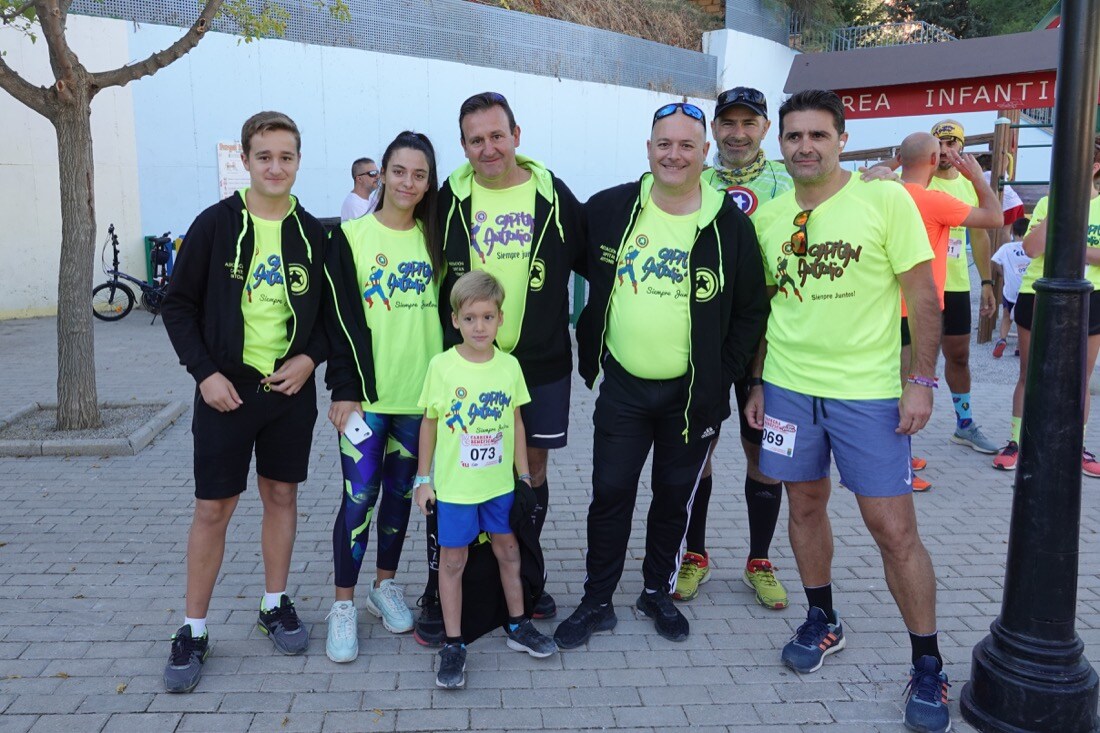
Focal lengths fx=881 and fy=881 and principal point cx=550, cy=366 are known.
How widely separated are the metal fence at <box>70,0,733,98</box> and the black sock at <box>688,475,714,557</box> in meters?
10.6

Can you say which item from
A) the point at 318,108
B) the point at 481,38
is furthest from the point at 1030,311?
the point at 481,38

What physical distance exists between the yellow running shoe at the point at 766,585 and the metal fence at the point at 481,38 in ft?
35.8

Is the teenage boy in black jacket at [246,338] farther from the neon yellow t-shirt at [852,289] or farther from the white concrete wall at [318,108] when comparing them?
the white concrete wall at [318,108]

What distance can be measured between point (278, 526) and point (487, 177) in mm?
1654

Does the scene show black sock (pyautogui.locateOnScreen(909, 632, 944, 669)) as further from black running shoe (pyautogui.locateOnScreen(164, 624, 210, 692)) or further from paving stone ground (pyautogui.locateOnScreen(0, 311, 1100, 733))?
black running shoe (pyautogui.locateOnScreen(164, 624, 210, 692))

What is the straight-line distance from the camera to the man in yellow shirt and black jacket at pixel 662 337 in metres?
3.41

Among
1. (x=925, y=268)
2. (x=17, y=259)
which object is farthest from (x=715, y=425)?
(x=17, y=259)

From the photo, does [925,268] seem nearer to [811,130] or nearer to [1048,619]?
[811,130]

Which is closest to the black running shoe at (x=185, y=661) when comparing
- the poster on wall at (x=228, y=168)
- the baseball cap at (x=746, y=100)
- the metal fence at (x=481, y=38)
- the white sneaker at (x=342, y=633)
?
the white sneaker at (x=342, y=633)

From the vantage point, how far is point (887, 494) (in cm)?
315

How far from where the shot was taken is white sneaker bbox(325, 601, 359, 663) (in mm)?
3473

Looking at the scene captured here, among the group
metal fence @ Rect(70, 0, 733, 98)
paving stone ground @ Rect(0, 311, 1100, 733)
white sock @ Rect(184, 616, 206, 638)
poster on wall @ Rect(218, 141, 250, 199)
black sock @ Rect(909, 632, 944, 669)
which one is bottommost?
paving stone ground @ Rect(0, 311, 1100, 733)

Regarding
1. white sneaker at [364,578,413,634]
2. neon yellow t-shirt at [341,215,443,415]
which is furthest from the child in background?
white sneaker at [364,578,413,634]

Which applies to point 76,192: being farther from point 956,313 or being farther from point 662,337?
point 956,313
